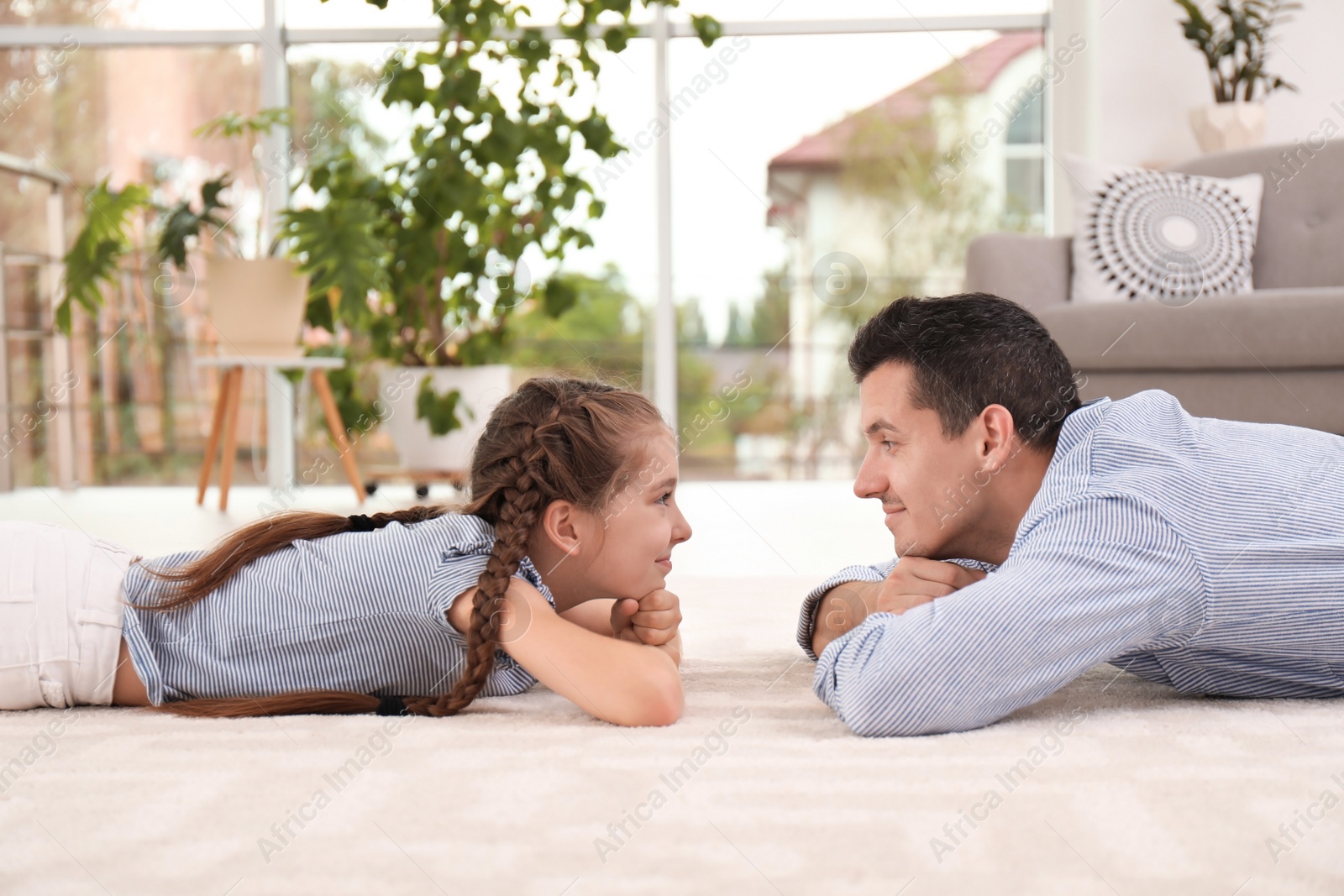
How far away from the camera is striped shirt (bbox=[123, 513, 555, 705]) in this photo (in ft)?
3.63

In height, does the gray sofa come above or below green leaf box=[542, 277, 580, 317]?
below

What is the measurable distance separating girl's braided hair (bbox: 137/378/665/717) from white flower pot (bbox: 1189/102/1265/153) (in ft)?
10.6

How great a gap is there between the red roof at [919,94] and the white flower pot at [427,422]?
1712 mm

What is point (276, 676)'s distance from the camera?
3.79 feet

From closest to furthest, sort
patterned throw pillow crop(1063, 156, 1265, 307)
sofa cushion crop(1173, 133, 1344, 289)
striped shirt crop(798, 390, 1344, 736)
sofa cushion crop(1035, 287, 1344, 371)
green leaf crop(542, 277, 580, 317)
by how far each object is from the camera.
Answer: striped shirt crop(798, 390, 1344, 736) → sofa cushion crop(1035, 287, 1344, 371) → patterned throw pillow crop(1063, 156, 1265, 307) → sofa cushion crop(1173, 133, 1344, 289) → green leaf crop(542, 277, 580, 317)

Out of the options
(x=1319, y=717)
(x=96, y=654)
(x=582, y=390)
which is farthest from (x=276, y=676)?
(x=1319, y=717)

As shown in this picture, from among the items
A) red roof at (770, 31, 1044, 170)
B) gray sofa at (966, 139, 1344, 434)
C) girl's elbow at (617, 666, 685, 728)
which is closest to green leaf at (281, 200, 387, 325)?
gray sofa at (966, 139, 1344, 434)

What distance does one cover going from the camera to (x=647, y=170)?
4.57 meters

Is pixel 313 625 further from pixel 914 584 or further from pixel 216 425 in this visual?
pixel 216 425

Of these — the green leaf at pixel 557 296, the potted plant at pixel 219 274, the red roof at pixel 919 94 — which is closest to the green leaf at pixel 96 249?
the potted plant at pixel 219 274

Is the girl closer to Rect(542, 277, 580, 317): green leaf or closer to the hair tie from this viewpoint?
the hair tie

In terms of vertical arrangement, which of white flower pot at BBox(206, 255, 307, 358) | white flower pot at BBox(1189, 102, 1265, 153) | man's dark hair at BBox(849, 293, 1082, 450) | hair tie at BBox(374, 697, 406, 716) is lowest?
hair tie at BBox(374, 697, 406, 716)

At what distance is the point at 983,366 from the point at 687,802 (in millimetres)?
548

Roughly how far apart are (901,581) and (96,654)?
0.83 meters
